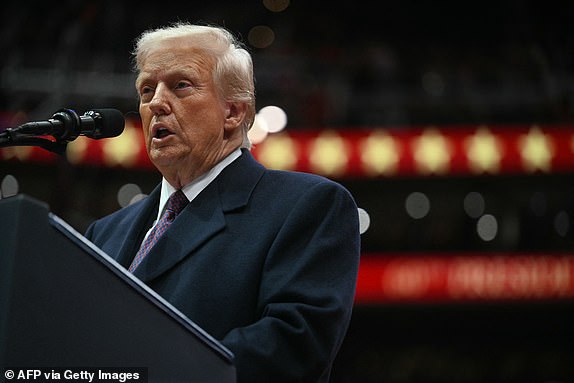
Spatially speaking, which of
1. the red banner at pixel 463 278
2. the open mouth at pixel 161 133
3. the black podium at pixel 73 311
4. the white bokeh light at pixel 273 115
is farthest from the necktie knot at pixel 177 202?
the white bokeh light at pixel 273 115

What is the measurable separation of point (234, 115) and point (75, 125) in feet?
1.29

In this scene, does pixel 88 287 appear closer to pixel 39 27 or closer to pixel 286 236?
pixel 286 236

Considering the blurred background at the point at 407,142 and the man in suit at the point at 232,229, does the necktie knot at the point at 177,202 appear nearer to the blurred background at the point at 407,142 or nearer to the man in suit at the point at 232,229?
the man in suit at the point at 232,229

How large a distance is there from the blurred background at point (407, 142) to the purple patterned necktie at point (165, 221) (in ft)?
18.5

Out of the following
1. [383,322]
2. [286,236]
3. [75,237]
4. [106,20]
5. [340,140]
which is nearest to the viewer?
[75,237]

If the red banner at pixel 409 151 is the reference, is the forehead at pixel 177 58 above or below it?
above

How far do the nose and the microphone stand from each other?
4.1 inches

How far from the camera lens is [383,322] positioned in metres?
13.5

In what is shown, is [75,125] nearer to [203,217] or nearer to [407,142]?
[203,217]

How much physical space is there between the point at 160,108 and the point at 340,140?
8.42 metres

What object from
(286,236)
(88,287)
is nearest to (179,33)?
(286,236)

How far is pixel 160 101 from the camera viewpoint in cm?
173

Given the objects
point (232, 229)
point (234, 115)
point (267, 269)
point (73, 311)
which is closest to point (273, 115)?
point (234, 115)

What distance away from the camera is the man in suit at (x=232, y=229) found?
1417 mm
